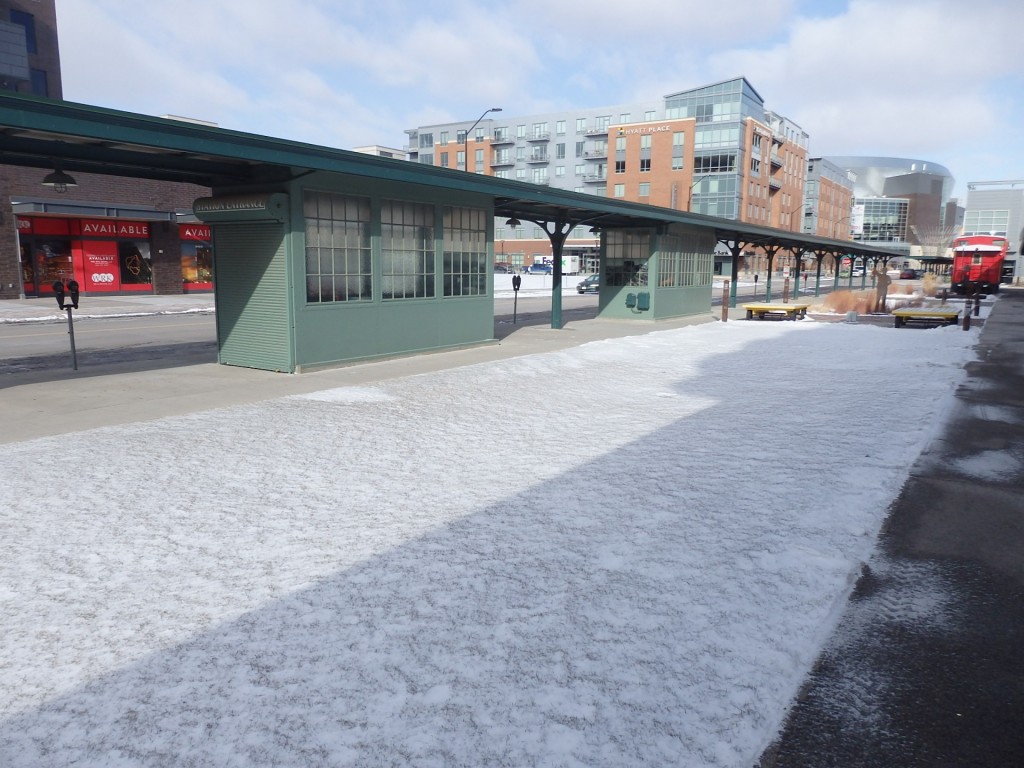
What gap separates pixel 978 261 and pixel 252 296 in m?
50.8

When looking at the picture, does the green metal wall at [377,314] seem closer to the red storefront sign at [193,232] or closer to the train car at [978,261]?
the red storefront sign at [193,232]

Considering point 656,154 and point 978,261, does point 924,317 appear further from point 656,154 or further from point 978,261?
point 656,154

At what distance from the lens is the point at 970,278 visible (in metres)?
49.0

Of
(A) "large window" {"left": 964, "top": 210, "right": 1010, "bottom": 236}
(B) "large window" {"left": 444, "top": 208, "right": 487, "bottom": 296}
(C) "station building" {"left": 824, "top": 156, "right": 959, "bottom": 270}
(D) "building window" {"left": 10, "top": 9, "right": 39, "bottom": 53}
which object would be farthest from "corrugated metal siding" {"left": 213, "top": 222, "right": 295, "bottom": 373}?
(C) "station building" {"left": 824, "top": 156, "right": 959, "bottom": 270}

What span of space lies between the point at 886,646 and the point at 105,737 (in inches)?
157


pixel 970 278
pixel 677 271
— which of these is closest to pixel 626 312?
pixel 677 271

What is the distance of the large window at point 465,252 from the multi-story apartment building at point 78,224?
73.8 ft

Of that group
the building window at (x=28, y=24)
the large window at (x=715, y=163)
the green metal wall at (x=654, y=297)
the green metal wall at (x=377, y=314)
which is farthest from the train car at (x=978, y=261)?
the building window at (x=28, y=24)

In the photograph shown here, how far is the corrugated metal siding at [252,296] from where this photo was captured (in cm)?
1275

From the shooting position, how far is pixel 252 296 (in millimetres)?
13211

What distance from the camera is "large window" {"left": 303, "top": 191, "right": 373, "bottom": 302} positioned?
12914 mm

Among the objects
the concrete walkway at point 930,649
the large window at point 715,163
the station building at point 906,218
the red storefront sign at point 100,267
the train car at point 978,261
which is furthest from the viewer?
the station building at point 906,218

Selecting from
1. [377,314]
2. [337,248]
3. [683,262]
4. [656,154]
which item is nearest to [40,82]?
[683,262]

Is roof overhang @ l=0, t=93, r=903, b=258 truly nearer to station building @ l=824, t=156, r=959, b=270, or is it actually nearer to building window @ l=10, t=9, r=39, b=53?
building window @ l=10, t=9, r=39, b=53
